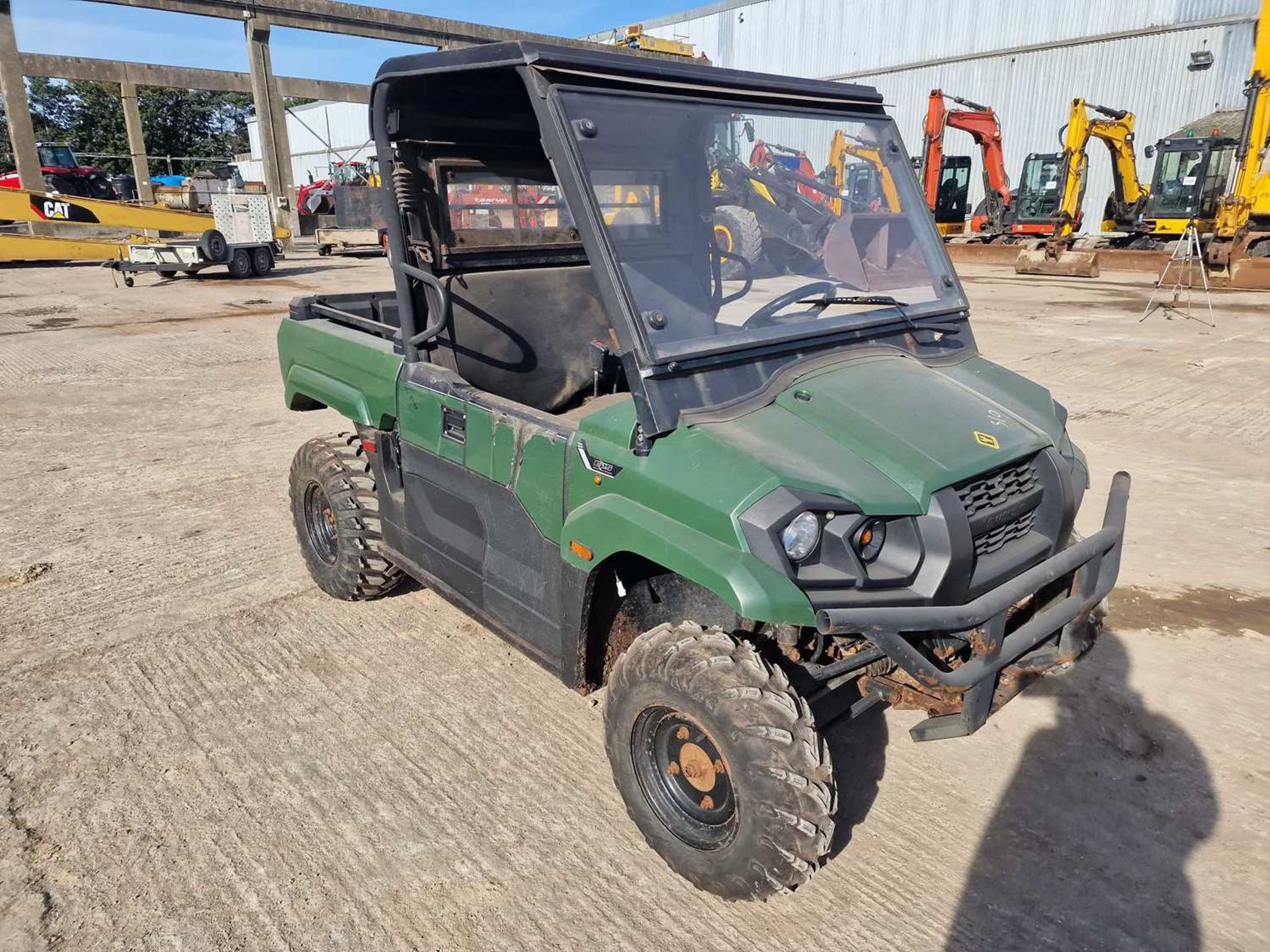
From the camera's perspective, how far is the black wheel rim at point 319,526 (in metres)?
4.14

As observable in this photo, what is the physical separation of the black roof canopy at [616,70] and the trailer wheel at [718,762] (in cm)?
161

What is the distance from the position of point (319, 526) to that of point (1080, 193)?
20.5m

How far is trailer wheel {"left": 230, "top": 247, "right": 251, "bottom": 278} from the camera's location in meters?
16.4

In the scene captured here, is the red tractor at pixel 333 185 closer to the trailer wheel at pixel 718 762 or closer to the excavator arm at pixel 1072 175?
the excavator arm at pixel 1072 175

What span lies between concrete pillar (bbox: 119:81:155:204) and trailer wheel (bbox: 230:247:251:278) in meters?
13.8

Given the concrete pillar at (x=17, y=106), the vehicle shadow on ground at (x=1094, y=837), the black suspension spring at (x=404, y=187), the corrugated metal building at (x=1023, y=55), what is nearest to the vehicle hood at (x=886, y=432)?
the vehicle shadow on ground at (x=1094, y=837)

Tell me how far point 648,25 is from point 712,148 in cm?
4301

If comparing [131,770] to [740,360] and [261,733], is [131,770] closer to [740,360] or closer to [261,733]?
[261,733]

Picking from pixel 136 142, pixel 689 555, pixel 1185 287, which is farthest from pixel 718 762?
pixel 136 142

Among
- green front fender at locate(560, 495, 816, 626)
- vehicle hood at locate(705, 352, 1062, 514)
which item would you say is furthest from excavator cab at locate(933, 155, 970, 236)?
green front fender at locate(560, 495, 816, 626)

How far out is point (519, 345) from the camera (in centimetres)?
368

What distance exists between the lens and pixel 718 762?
2.39m

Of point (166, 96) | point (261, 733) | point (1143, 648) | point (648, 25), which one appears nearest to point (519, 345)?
point (261, 733)

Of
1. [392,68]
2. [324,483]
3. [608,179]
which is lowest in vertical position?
[324,483]
